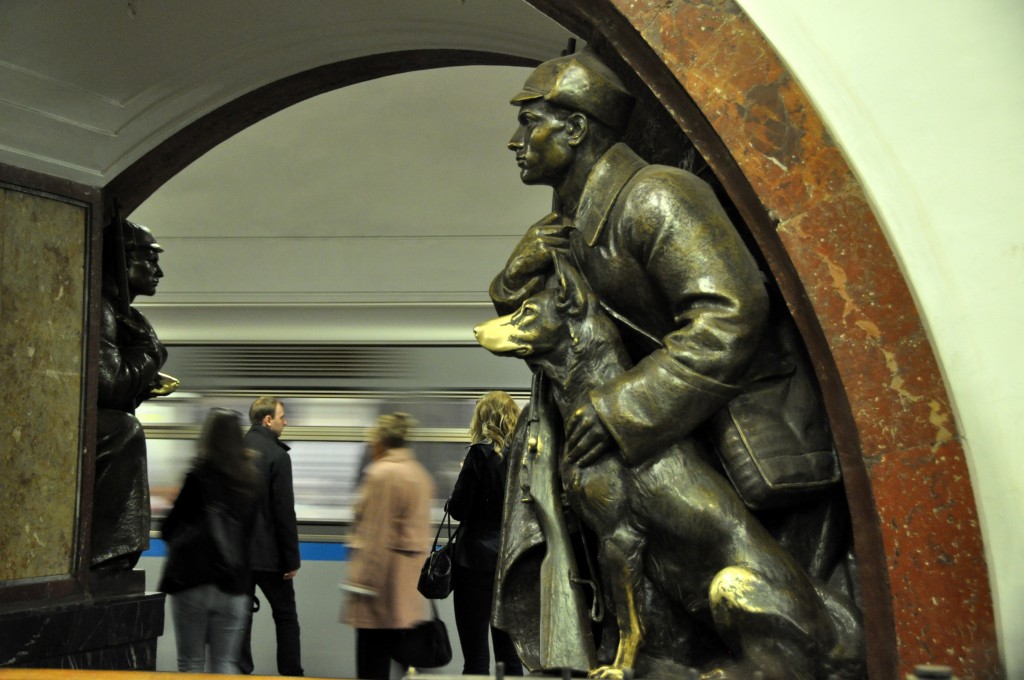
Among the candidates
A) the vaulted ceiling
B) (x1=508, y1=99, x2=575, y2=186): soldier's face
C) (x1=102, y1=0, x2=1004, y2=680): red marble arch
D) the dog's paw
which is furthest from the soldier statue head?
the vaulted ceiling

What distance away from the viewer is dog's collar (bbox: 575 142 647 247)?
283 cm

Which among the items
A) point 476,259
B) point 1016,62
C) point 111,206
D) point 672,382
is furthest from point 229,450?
point 476,259

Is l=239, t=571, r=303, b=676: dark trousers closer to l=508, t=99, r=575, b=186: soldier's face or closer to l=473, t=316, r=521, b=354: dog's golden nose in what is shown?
l=473, t=316, r=521, b=354: dog's golden nose

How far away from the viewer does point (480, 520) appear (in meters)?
5.00

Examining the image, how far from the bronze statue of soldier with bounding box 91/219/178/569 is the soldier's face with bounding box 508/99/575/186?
2.80 meters

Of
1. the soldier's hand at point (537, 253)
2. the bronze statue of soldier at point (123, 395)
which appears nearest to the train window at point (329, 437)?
the bronze statue of soldier at point (123, 395)

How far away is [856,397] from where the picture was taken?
254cm

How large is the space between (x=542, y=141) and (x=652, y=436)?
0.74m

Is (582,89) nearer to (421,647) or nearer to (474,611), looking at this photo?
(421,647)

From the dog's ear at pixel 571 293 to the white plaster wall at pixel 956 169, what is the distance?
0.66 m

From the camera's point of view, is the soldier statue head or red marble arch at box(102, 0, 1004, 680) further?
the soldier statue head

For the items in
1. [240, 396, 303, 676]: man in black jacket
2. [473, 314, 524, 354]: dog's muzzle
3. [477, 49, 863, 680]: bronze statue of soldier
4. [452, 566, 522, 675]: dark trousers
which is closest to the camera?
[477, 49, 863, 680]: bronze statue of soldier

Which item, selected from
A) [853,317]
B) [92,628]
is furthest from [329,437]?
[853,317]

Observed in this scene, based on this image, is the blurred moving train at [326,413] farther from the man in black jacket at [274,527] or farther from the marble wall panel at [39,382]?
the marble wall panel at [39,382]
